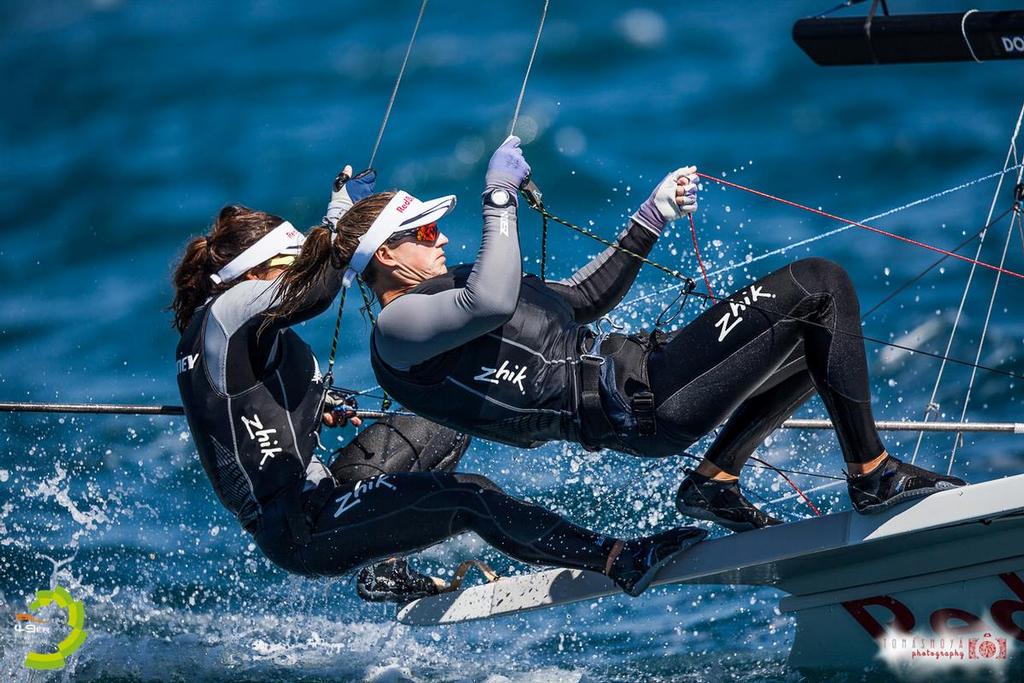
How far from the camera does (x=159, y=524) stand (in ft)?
15.9

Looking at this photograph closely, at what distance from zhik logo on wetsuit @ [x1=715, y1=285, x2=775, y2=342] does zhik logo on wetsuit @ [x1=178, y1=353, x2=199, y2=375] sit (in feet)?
4.06

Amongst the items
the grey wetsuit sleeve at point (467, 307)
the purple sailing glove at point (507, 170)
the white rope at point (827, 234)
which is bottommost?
the white rope at point (827, 234)

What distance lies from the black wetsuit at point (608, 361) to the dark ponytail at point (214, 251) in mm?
513

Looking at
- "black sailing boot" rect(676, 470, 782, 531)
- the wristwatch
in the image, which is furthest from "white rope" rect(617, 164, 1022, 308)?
the wristwatch

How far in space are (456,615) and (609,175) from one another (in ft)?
10.6

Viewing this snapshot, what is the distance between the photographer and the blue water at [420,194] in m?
4.25

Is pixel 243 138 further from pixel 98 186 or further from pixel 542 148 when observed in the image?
pixel 542 148

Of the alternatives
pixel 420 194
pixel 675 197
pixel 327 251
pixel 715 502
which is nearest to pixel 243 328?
pixel 327 251

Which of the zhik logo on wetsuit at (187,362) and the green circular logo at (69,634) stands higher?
the zhik logo on wetsuit at (187,362)

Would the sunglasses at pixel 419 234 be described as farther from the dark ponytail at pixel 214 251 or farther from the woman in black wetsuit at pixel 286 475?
the dark ponytail at pixel 214 251

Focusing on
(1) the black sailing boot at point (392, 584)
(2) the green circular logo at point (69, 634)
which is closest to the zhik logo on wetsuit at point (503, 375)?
(1) the black sailing boot at point (392, 584)

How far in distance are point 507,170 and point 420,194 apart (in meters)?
3.69

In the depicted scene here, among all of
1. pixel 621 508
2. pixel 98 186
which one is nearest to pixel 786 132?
pixel 621 508

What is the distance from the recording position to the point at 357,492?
10.9 ft
